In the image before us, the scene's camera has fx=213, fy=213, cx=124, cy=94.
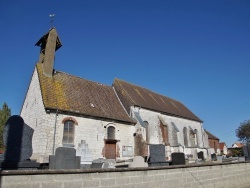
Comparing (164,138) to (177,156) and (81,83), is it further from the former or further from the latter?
(177,156)

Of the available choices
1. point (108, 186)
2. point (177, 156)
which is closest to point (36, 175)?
point (108, 186)

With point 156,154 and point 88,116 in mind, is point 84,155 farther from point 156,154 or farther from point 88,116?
point 156,154

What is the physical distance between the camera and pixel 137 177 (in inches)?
252

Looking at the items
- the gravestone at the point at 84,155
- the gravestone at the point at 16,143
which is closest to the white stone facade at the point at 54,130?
the gravestone at the point at 84,155

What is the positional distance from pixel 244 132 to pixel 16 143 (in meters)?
55.0

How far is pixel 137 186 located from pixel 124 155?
12.0 metres

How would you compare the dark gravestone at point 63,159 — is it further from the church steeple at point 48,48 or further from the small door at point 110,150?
the church steeple at point 48,48

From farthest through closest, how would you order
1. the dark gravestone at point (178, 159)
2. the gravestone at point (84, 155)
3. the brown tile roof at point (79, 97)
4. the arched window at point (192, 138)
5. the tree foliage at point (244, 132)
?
the tree foliage at point (244, 132) → the arched window at point (192, 138) → the brown tile roof at point (79, 97) → the gravestone at point (84, 155) → the dark gravestone at point (178, 159)

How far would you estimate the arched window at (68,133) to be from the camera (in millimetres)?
15055

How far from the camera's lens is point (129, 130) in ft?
63.4

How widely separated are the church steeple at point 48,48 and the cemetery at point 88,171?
36.9 feet

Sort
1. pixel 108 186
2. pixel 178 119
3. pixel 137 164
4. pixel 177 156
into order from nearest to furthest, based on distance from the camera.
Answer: pixel 108 186
pixel 137 164
pixel 177 156
pixel 178 119

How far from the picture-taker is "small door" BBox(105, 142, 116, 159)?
17053 millimetres

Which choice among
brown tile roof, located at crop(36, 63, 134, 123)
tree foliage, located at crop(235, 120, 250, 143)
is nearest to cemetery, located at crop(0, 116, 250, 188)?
brown tile roof, located at crop(36, 63, 134, 123)
